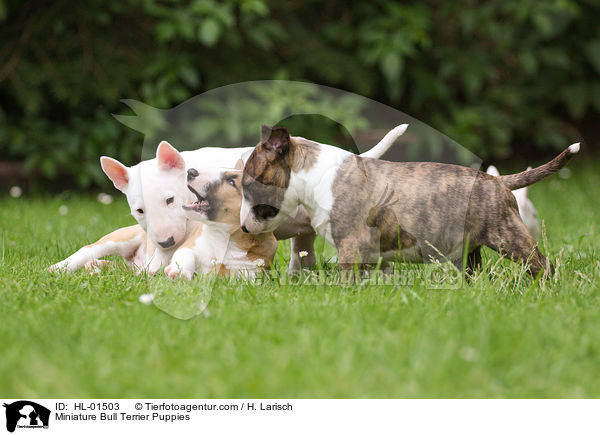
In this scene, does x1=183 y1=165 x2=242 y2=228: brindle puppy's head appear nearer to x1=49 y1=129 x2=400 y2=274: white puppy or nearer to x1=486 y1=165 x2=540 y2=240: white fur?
x1=49 y1=129 x2=400 y2=274: white puppy

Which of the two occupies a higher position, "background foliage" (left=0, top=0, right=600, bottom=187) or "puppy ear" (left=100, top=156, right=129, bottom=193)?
"background foliage" (left=0, top=0, right=600, bottom=187)

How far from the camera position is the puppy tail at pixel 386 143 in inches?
119

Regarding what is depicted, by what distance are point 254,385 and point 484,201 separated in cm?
142

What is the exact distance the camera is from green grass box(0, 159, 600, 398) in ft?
6.28

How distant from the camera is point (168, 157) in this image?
3.07 meters

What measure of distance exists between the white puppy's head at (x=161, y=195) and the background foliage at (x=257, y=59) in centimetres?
254

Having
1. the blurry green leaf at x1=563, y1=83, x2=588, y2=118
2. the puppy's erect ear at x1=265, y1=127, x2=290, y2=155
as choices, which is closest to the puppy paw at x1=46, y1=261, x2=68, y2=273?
the puppy's erect ear at x1=265, y1=127, x2=290, y2=155

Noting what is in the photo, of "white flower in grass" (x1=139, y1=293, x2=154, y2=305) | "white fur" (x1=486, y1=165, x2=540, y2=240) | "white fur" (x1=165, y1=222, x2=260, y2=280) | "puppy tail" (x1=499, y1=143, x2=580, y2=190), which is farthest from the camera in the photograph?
"white fur" (x1=486, y1=165, x2=540, y2=240)

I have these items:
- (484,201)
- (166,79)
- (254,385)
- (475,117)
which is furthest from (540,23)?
(254,385)

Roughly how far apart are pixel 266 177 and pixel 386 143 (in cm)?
60

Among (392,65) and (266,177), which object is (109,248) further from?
(392,65)

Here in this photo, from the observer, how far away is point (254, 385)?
1.91 m
